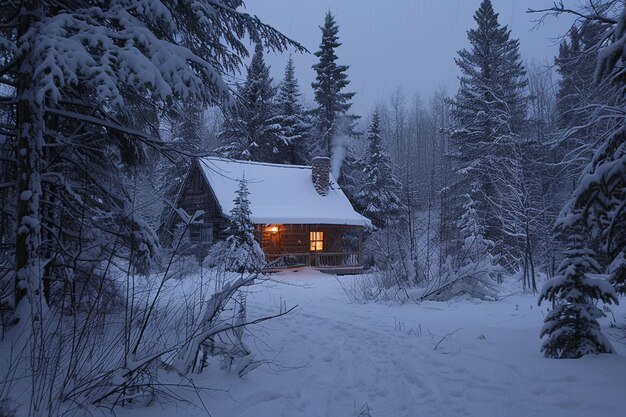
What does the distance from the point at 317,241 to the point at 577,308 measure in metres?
19.2

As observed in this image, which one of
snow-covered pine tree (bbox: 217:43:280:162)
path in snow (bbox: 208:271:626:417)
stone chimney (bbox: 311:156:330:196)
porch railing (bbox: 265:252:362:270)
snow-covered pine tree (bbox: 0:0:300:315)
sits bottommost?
path in snow (bbox: 208:271:626:417)

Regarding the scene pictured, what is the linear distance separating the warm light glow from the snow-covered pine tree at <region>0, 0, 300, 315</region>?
17.5 meters

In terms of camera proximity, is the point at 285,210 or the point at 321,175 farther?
the point at 321,175

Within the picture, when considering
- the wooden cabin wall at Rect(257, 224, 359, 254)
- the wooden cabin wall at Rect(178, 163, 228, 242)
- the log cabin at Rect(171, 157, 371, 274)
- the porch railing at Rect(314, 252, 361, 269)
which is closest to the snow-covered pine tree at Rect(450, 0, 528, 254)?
the log cabin at Rect(171, 157, 371, 274)

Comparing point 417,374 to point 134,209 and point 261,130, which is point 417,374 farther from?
point 261,130

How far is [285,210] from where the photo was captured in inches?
837

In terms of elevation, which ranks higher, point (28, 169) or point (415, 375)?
point (28, 169)

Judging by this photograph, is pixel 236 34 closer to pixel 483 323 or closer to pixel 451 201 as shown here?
pixel 483 323

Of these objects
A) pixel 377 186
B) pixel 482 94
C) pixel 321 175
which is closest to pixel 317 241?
pixel 321 175

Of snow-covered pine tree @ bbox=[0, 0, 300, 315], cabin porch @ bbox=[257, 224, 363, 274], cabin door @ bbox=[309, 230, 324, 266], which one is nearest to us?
snow-covered pine tree @ bbox=[0, 0, 300, 315]

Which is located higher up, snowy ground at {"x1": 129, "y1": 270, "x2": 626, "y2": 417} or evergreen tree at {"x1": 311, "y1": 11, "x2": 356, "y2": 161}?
evergreen tree at {"x1": 311, "y1": 11, "x2": 356, "y2": 161}

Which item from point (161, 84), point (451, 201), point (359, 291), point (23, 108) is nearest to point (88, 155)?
point (23, 108)

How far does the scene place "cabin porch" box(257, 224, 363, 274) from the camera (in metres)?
22.0

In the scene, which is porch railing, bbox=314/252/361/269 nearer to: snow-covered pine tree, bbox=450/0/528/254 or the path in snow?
snow-covered pine tree, bbox=450/0/528/254
